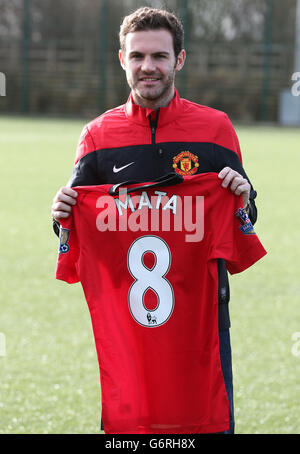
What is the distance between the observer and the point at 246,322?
189 inches

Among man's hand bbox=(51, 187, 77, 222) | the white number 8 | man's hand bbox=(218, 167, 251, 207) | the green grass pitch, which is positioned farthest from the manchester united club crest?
the green grass pitch

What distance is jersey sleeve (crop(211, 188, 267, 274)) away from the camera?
2.31 meters

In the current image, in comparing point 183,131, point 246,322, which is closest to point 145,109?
point 183,131

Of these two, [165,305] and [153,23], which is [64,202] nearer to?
[165,305]

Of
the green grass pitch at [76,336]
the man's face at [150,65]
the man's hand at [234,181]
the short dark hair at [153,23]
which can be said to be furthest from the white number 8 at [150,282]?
the green grass pitch at [76,336]

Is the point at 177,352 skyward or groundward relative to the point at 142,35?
groundward

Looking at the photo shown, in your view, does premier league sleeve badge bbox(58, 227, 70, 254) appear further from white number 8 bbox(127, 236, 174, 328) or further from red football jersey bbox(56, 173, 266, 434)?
white number 8 bbox(127, 236, 174, 328)

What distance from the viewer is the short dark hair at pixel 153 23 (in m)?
2.23

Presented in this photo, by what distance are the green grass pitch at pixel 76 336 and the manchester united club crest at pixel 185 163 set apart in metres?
1.42

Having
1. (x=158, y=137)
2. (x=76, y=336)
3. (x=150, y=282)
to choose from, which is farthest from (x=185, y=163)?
(x=76, y=336)

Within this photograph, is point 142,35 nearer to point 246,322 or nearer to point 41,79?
point 246,322

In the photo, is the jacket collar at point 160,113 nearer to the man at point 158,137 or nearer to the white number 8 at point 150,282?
the man at point 158,137

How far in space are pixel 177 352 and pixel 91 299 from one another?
0.32 meters

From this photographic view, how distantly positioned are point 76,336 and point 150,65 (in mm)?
2595
